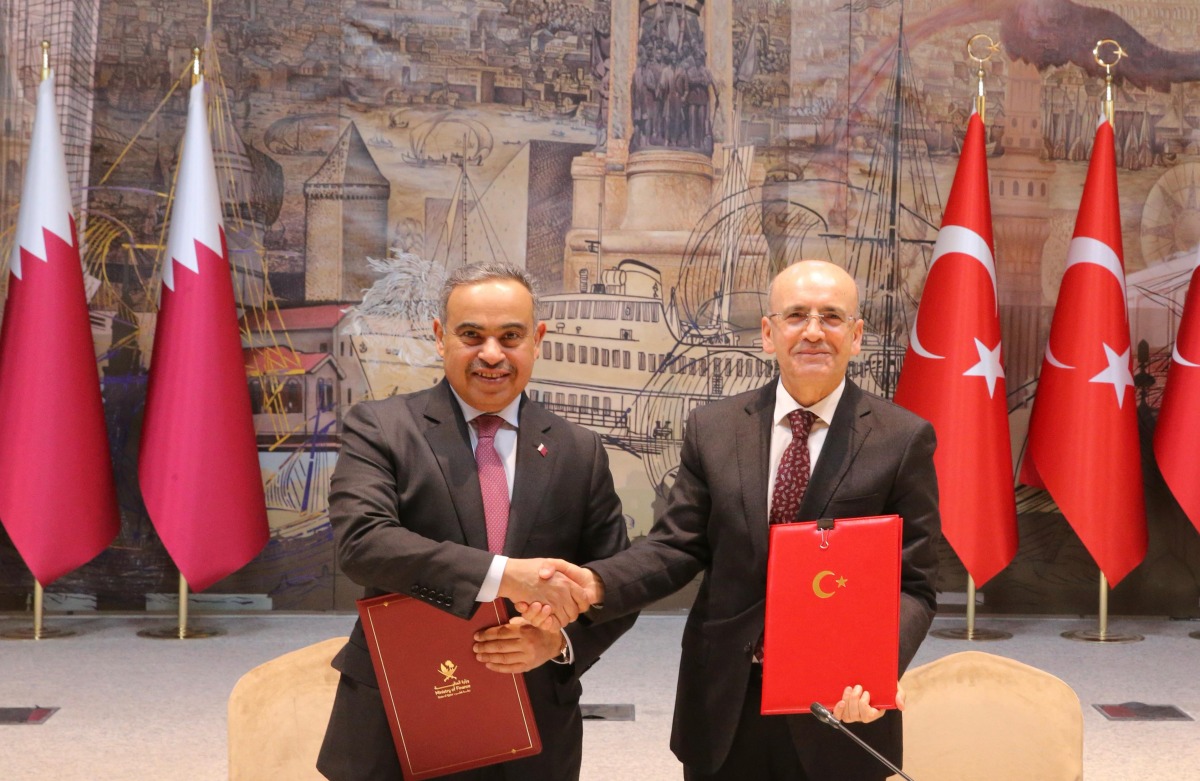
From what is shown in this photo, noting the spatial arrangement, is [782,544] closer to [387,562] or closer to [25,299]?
[387,562]

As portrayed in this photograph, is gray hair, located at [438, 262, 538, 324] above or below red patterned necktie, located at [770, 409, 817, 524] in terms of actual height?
above

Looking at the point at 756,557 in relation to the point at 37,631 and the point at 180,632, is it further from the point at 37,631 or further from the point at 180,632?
the point at 37,631

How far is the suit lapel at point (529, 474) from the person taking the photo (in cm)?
225

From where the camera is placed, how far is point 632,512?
676 cm

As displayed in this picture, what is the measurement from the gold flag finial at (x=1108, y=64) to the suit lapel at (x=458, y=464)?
506 centimetres

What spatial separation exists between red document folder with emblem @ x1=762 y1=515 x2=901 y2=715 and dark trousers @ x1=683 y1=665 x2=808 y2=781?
21cm

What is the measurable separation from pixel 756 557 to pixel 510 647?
51 centimetres

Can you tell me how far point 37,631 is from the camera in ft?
19.4

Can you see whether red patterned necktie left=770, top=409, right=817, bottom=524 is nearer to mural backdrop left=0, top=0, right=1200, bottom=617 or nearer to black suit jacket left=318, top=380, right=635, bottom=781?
black suit jacket left=318, top=380, right=635, bottom=781

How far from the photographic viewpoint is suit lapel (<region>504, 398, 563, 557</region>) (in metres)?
2.25

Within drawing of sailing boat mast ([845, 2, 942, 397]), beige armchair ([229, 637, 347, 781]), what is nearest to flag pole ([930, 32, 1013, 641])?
drawing of sailing boat mast ([845, 2, 942, 397])

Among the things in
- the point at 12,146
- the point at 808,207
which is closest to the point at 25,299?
the point at 12,146

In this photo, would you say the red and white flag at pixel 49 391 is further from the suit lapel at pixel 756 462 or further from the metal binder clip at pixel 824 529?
the metal binder clip at pixel 824 529

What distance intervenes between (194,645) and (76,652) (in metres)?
0.52
